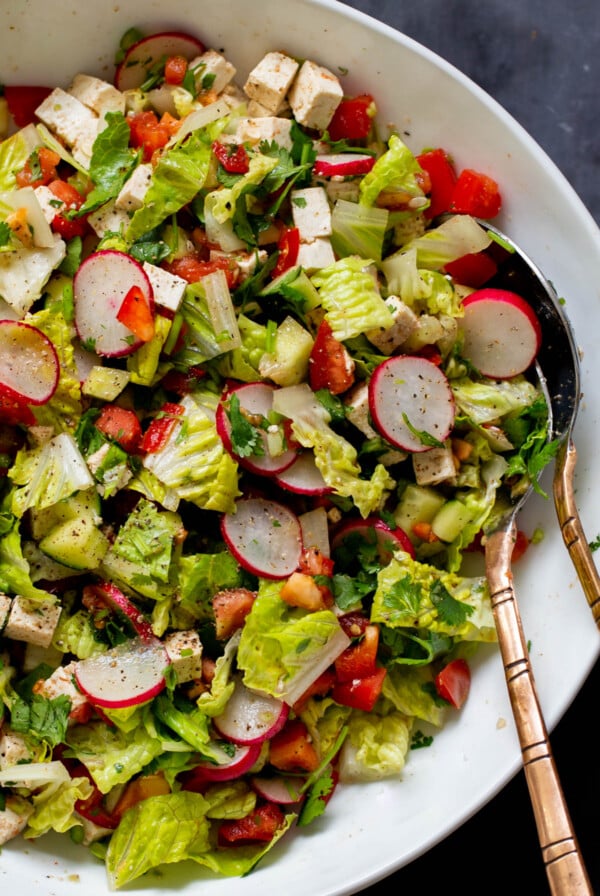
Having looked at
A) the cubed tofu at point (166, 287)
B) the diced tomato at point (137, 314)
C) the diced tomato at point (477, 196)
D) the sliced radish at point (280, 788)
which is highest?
the diced tomato at point (477, 196)

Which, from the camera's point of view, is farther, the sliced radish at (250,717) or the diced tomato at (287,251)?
the diced tomato at (287,251)

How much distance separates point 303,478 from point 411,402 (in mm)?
549

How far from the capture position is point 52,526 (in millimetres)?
3598

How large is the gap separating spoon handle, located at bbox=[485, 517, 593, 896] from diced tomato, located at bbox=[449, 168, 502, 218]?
1.35 meters

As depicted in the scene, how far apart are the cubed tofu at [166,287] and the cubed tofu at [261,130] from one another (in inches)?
28.0

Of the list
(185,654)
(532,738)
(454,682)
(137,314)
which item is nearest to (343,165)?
(137,314)

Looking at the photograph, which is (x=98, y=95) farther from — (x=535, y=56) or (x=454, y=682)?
(x=454, y=682)

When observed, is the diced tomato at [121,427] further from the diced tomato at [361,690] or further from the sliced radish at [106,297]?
the diced tomato at [361,690]

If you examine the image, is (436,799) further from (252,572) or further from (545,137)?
(545,137)

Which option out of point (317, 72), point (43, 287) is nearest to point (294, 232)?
point (317, 72)

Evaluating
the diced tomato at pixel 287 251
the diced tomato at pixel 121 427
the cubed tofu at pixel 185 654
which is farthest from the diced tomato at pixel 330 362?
the cubed tofu at pixel 185 654

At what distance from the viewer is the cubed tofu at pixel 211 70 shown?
3.80 meters

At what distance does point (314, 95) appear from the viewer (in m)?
3.68

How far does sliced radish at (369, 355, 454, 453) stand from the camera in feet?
11.7
